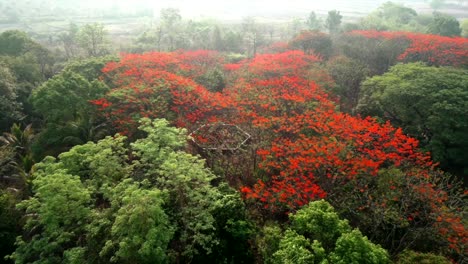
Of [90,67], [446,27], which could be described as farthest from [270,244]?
[446,27]

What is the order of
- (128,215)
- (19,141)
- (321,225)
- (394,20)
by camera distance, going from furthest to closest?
1. (394,20)
2. (19,141)
3. (321,225)
4. (128,215)

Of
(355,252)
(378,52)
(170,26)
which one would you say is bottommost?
(355,252)

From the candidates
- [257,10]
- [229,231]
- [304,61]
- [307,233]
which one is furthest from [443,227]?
[257,10]

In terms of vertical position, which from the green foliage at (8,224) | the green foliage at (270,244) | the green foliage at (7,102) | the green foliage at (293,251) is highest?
the green foliage at (7,102)

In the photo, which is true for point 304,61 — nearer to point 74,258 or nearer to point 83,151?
point 83,151

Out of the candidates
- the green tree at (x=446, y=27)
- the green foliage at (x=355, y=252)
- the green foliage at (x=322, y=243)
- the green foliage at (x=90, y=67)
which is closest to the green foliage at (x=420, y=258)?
the green foliage at (x=322, y=243)

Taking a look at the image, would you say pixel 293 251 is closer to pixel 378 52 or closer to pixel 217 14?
pixel 378 52

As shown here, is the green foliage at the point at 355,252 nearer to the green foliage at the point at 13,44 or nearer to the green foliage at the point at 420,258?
the green foliage at the point at 420,258
